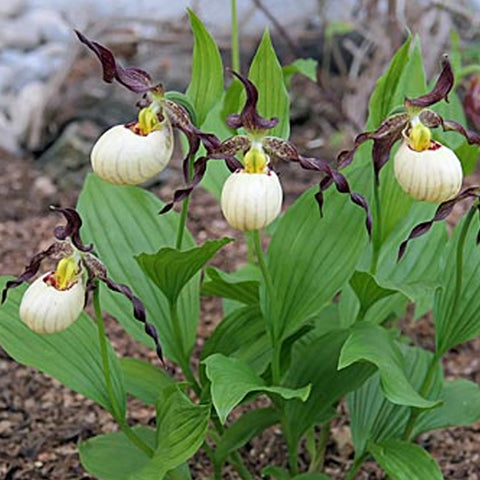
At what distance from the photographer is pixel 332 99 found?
7.89 ft

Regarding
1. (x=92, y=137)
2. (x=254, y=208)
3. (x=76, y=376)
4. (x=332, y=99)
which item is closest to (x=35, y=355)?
(x=76, y=376)

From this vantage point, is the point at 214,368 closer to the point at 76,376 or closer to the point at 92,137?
the point at 76,376

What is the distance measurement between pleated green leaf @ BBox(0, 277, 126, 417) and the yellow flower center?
17 cm

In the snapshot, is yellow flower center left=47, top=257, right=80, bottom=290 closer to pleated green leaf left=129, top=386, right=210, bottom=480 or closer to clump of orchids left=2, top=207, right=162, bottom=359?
clump of orchids left=2, top=207, right=162, bottom=359

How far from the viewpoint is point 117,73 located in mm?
1033

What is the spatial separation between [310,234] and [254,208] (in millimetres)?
244

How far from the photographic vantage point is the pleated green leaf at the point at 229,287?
124cm

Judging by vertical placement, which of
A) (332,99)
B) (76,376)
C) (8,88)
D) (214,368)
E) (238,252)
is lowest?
(8,88)

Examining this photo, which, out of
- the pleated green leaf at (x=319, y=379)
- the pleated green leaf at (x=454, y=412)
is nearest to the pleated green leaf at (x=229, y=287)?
the pleated green leaf at (x=319, y=379)

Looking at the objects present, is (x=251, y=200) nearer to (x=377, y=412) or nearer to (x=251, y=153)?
(x=251, y=153)

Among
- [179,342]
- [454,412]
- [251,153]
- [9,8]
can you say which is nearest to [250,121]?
[251,153]

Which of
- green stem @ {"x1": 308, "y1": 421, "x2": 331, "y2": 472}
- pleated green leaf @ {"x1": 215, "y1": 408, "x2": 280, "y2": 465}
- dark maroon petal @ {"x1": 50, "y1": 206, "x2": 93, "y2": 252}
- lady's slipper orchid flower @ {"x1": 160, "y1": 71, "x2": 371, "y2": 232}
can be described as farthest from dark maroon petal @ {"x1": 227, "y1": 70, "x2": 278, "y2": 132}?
green stem @ {"x1": 308, "y1": 421, "x2": 331, "y2": 472}

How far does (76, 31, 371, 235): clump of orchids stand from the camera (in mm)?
1001

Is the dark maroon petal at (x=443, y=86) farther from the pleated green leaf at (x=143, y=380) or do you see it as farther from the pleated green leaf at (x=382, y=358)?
the pleated green leaf at (x=143, y=380)
